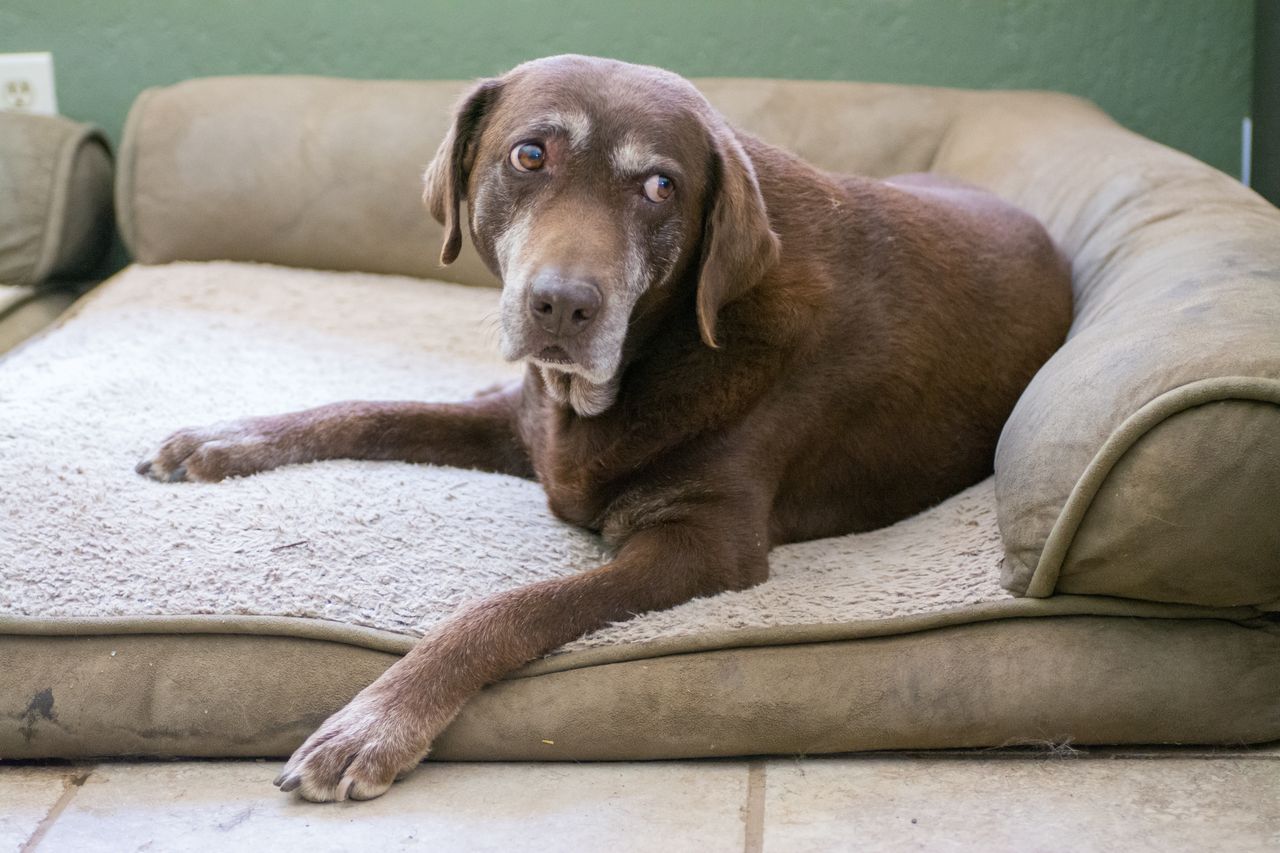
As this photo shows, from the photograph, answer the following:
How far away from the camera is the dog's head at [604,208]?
1861mm

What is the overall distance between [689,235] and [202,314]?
183 cm

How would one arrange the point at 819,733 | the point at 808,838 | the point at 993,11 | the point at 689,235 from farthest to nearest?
the point at 993,11 → the point at 689,235 → the point at 819,733 → the point at 808,838

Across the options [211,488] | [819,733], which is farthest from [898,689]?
[211,488]

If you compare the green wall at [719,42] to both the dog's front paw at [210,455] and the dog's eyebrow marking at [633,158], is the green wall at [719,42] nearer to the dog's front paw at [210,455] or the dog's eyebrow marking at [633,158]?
the dog's front paw at [210,455]

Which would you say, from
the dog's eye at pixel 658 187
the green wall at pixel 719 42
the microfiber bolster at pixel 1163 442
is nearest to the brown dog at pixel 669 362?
the dog's eye at pixel 658 187

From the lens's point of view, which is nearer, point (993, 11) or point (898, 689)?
point (898, 689)

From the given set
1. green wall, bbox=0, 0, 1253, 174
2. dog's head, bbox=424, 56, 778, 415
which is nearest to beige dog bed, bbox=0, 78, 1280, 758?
dog's head, bbox=424, 56, 778, 415

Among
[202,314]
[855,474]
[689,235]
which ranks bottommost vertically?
[202,314]

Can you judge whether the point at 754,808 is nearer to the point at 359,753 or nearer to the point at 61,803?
the point at 359,753

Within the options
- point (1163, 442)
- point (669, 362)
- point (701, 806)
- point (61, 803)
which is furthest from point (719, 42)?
point (61, 803)

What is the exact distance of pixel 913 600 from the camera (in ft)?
6.16

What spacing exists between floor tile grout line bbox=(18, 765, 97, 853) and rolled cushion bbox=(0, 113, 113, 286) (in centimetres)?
234

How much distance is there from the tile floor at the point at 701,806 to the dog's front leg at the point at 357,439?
668mm

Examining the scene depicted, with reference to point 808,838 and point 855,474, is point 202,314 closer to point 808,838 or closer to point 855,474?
point 855,474
